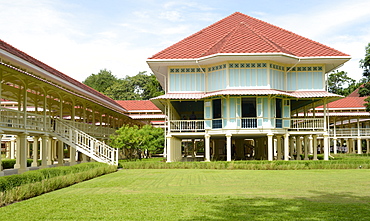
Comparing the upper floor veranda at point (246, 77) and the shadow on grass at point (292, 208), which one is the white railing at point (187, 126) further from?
the shadow on grass at point (292, 208)

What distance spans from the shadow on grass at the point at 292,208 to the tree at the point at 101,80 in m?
88.5

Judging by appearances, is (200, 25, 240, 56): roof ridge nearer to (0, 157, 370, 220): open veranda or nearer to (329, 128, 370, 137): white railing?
(0, 157, 370, 220): open veranda

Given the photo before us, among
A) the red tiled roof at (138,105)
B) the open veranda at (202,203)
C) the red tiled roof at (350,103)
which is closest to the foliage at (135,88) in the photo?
the red tiled roof at (138,105)

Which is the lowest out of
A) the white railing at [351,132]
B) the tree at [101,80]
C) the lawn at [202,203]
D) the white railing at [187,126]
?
the lawn at [202,203]

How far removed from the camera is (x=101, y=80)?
10000 centimetres

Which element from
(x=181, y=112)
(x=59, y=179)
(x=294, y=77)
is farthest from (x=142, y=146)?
(x=59, y=179)

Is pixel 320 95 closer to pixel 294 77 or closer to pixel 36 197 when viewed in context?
pixel 294 77

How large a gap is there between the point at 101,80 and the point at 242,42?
7213 centimetres

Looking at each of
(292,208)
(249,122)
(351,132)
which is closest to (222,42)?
(249,122)

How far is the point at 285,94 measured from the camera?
30.8 meters

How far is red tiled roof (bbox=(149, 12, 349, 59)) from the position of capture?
3128 cm

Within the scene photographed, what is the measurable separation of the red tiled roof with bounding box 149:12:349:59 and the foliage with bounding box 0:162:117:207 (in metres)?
14.4

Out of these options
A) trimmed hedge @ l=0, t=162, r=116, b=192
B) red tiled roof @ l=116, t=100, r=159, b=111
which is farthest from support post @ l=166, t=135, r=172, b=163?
red tiled roof @ l=116, t=100, r=159, b=111

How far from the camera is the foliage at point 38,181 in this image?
41.9 feet
